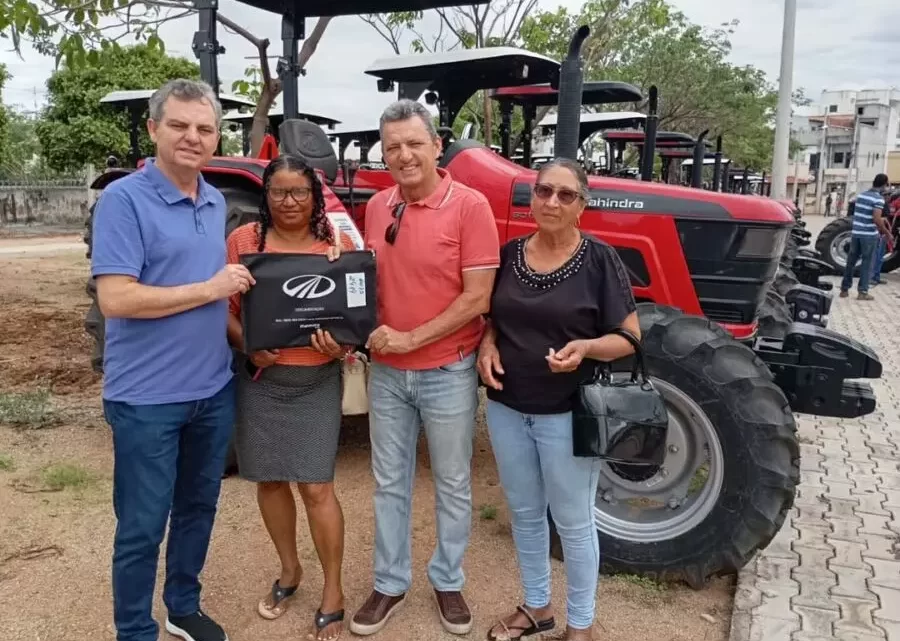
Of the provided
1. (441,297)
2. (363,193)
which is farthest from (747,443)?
(363,193)

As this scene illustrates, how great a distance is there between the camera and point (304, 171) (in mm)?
2502

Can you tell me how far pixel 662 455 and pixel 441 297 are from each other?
83cm

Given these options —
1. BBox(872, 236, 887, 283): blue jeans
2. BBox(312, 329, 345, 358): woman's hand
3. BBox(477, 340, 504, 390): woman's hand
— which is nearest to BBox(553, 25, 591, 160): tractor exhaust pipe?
BBox(477, 340, 504, 390): woman's hand

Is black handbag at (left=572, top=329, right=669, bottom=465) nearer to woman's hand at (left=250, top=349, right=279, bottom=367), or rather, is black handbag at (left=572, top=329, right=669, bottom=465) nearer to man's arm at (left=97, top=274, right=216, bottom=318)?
woman's hand at (left=250, top=349, right=279, bottom=367)

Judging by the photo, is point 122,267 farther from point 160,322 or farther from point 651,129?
point 651,129

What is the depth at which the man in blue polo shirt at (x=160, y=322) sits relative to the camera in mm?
2186

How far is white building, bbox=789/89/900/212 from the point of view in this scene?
184ft

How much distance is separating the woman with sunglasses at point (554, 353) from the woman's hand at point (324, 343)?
456 millimetres

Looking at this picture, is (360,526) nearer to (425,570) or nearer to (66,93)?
(425,570)

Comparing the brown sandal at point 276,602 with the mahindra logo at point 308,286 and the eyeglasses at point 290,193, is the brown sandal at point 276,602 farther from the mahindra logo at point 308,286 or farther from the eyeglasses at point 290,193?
the eyeglasses at point 290,193

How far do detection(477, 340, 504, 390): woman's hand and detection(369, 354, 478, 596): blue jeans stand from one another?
0.10 meters

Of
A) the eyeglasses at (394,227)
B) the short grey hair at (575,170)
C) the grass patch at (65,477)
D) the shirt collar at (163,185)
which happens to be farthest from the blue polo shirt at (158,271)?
the grass patch at (65,477)

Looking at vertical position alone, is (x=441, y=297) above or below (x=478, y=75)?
below

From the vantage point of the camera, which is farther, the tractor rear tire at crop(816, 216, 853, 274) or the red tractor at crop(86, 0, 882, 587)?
the tractor rear tire at crop(816, 216, 853, 274)
